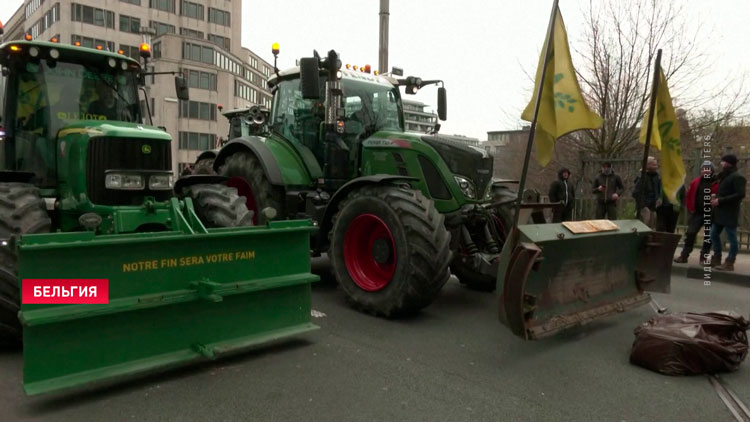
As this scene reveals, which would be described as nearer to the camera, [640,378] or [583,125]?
[640,378]

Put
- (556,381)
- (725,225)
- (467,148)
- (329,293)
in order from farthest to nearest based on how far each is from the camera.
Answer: (725,225)
(329,293)
(467,148)
(556,381)

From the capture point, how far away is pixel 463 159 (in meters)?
6.12

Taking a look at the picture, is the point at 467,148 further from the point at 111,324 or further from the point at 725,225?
the point at 725,225

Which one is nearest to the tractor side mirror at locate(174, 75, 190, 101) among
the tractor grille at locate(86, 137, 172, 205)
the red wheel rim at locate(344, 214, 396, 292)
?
the tractor grille at locate(86, 137, 172, 205)

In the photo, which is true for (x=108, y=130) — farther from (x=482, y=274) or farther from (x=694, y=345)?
(x=694, y=345)

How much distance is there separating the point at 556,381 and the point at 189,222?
332 centimetres

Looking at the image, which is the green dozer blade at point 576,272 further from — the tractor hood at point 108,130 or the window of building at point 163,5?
the window of building at point 163,5

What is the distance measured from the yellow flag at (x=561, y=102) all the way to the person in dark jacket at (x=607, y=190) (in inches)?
254

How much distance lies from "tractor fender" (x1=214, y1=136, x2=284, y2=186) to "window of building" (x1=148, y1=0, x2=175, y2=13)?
54048mm

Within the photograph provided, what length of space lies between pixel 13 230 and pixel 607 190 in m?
9.85

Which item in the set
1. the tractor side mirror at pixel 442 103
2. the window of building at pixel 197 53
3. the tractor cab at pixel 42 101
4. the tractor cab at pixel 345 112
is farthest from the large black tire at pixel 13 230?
the window of building at pixel 197 53

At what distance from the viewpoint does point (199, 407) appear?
11.5 feet

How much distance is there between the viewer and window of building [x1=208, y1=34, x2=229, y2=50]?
58419mm

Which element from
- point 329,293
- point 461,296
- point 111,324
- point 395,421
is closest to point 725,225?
point 461,296
